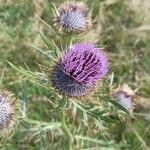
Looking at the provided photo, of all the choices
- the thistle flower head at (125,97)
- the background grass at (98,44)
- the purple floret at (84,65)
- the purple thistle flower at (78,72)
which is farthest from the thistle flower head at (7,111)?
the thistle flower head at (125,97)

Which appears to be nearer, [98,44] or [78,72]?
[78,72]

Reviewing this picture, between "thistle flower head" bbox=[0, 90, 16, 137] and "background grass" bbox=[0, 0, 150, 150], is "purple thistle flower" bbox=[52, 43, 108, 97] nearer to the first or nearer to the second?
"thistle flower head" bbox=[0, 90, 16, 137]

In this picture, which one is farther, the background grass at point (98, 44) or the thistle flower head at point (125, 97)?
the background grass at point (98, 44)

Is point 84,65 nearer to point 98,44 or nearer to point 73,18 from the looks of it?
point 73,18

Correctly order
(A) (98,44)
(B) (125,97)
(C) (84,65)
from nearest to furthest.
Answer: (C) (84,65), (B) (125,97), (A) (98,44)

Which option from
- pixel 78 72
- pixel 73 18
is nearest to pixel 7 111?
pixel 78 72

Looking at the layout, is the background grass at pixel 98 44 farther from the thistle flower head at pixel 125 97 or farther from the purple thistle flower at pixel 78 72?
the purple thistle flower at pixel 78 72
